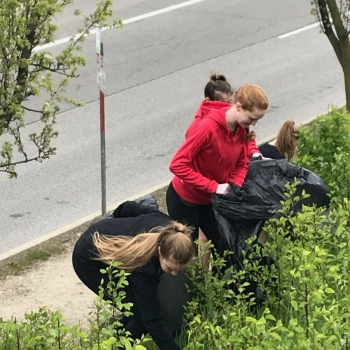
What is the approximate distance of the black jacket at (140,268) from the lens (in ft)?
13.5

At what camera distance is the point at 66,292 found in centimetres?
612

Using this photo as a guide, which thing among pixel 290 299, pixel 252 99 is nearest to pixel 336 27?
pixel 252 99

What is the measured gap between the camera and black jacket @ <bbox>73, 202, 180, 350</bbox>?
4.10 meters

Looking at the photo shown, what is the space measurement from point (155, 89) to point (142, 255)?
25.1 ft

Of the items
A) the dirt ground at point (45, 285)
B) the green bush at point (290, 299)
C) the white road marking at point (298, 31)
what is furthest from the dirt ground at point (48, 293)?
the white road marking at point (298, 31)

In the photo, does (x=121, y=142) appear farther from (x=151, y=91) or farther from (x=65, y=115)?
(x=151, y=91)

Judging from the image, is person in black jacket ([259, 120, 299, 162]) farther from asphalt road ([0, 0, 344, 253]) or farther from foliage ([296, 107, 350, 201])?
asphalt road ([0, 0, 344, 253])

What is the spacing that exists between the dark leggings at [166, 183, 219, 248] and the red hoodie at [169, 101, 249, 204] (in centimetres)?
5

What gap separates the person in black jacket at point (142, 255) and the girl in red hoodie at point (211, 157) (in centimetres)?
50

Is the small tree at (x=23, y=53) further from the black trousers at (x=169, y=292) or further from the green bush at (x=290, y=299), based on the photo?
the green bush at (x=290, y=299)

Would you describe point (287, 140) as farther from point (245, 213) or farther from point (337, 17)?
point (337, 17)

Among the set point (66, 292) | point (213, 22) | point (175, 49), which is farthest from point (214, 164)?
point (213, 22)

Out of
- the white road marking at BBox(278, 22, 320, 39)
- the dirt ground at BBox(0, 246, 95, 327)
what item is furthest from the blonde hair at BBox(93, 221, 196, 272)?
the white road marking at BBox(278, 22, 320, 39)

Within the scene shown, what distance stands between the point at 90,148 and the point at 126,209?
491cm
